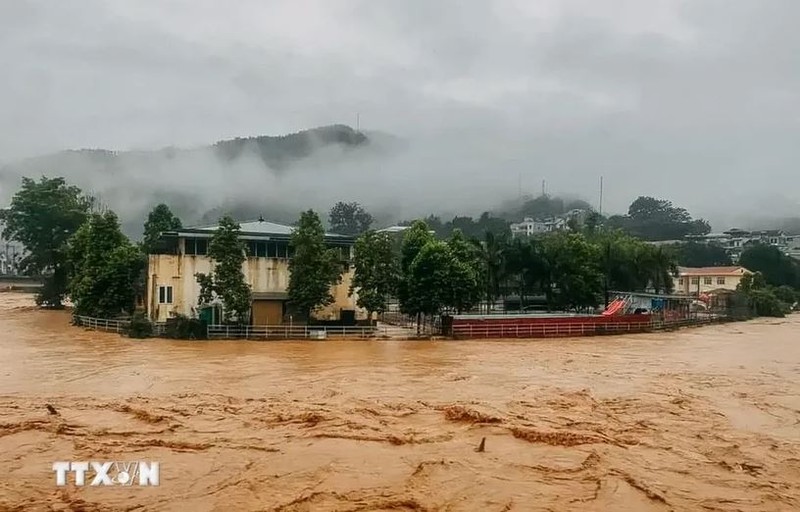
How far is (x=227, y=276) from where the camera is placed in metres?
31.7

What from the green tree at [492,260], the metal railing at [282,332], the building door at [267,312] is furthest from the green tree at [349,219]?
the metal railing at [282,332]

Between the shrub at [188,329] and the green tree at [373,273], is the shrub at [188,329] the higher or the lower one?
the lower one

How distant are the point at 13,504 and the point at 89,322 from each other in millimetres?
30208

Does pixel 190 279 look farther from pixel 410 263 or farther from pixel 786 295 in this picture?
pixel 786 295

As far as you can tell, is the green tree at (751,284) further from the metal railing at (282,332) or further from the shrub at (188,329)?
the shrub at (188,329)

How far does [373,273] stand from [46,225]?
34.0m

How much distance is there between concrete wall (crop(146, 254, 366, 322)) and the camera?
3353cm

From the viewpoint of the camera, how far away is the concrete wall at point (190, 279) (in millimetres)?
33531

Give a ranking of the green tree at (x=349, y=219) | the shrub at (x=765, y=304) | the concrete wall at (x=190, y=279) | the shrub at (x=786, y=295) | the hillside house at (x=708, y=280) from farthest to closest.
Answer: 1. the green tree at (x=349, y=219)
2. the hillside house at (x=708, y=280)
3. the shrub at (x=786, y=295)
4. the shrub at (x=765, y=304)
5. the concrete wall at (x=190, y=279)

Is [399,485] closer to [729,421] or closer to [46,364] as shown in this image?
[729,421]

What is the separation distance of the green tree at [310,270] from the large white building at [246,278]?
1.42 meters

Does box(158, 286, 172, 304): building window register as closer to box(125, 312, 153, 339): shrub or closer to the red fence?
box(125, 312, 153, 339): shrub

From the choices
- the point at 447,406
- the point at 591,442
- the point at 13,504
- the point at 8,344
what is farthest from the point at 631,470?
the point at 8,344

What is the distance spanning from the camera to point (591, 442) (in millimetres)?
13453
